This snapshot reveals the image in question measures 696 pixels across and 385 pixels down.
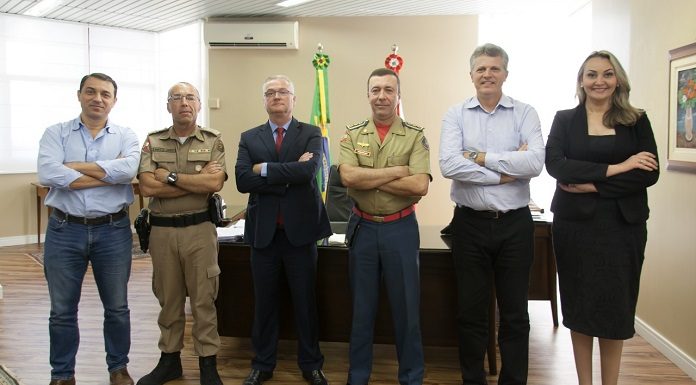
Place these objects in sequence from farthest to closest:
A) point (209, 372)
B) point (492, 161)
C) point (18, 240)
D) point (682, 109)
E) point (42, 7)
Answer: point (18, 240)
point (42, 7)
point (682, 109)
point (209, 372)
point (492, 161)

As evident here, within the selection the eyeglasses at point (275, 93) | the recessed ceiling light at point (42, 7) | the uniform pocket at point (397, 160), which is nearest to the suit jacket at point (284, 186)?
the eyeglasses at point (275, 93)

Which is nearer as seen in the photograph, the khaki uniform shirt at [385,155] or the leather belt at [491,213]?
the leather belt at [491,213]

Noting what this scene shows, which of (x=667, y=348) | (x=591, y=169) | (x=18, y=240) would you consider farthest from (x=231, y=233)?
(x=18, y=240)

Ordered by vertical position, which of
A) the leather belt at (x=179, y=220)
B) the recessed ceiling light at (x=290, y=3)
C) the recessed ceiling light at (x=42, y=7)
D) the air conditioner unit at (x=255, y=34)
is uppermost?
the recessed ceiling light at (x=42, y=7)

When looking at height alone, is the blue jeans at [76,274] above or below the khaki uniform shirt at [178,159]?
below

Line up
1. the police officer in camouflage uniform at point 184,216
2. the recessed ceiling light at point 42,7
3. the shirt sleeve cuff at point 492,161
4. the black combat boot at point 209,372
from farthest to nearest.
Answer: the recessed ceiling light at point 42,7 → the black combat boot at point 209,372 → the police officer in camouflage uniform at point 184,216 → the shirt sleeve cuff at point 492,161

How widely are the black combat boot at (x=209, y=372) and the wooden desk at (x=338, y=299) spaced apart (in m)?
0.55

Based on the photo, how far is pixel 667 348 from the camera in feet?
12.7

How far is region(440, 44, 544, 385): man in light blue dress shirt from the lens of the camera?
9.67 ft

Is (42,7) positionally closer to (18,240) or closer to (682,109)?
(18,240)

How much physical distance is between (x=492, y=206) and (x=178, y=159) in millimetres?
1642

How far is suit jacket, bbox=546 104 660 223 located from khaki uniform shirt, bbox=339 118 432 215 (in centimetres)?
63

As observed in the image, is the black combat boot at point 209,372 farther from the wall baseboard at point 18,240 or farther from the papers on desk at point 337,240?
the wall baseboard at point 18,240

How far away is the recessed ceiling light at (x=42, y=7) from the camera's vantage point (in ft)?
23.4
